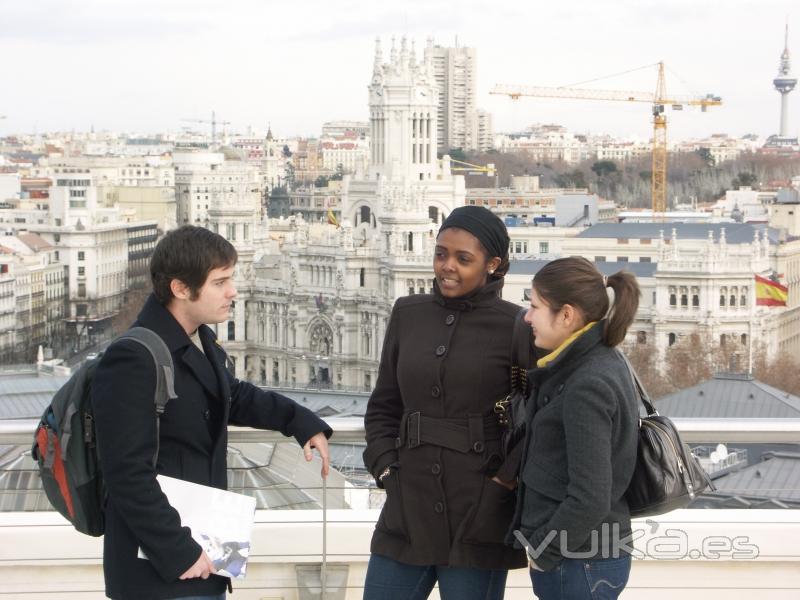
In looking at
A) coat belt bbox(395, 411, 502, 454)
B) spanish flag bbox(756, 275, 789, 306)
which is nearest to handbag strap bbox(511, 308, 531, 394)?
coat belt bbox(395, 411, 502, 454)

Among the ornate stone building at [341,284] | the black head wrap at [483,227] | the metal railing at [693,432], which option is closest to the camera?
the black head wrap at [483,227]

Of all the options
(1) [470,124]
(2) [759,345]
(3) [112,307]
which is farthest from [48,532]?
(1) [470,124]

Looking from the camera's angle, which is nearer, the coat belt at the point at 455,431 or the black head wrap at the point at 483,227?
the coat belt at the point at 455,431

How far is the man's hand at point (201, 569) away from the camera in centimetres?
474

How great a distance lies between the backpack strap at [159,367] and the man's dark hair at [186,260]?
214 millimetres

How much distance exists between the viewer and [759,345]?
50.3 metres

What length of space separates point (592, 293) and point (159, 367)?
1175 millimetres

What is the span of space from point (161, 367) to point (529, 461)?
1.04 meters

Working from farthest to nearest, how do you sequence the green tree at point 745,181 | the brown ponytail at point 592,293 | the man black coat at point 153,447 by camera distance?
the green tree at point 745,181
the brown ponytail at point 592,293
the man black coat at point 153,447

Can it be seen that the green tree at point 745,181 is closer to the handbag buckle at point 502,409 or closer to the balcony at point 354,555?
the balcony at point 354,555

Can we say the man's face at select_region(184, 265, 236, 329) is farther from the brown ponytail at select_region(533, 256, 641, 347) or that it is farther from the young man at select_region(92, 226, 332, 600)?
the brown ponytail at select_region(533, 256, 641, 347)

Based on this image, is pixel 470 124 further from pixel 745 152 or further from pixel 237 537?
pixel 237 537

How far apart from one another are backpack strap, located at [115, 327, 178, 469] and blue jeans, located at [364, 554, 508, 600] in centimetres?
84

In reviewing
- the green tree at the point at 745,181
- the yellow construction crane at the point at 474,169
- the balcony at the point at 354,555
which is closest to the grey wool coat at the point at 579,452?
the balcony at the point at 354,555
